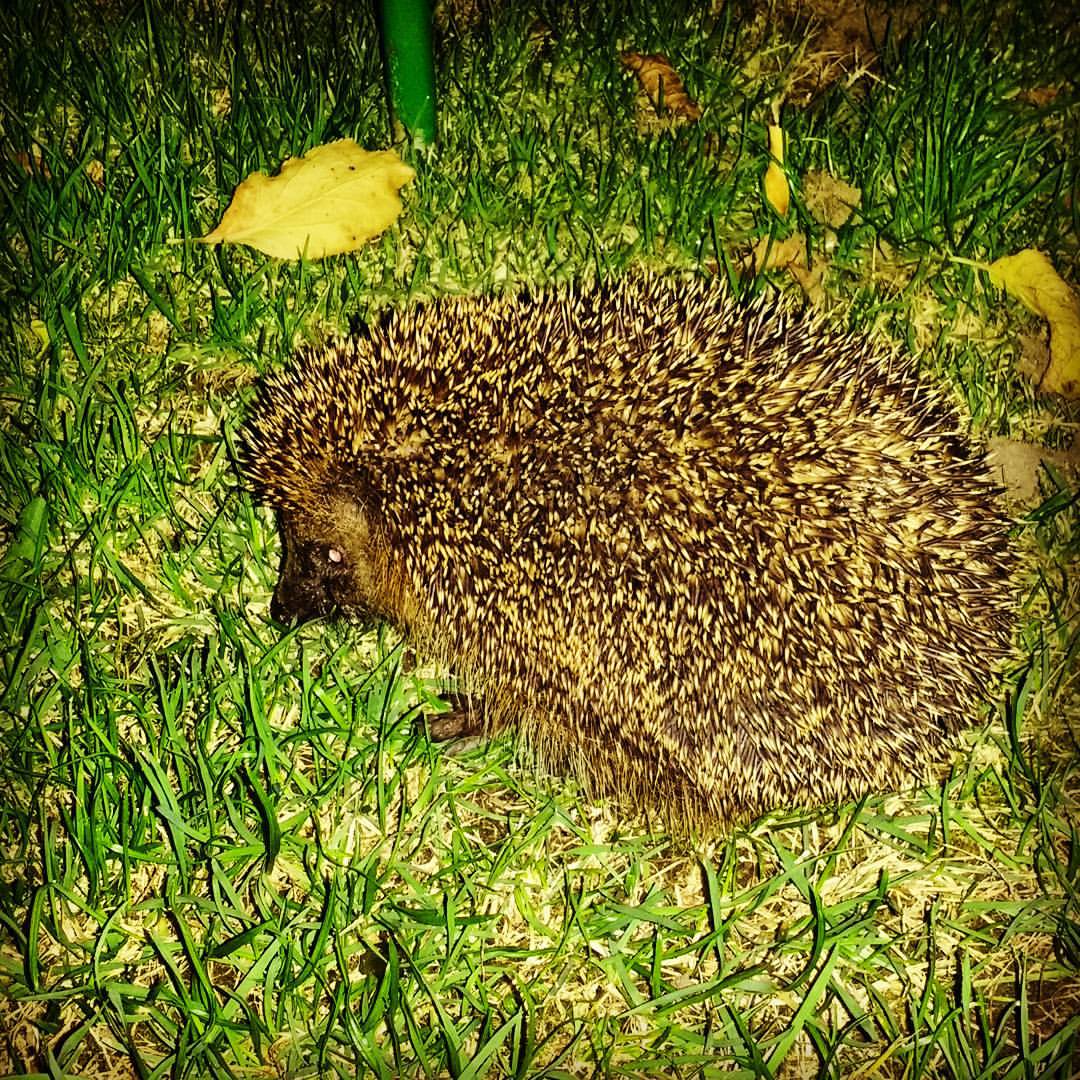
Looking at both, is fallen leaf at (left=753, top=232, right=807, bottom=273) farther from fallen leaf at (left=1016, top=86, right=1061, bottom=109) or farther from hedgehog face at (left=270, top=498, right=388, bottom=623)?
hedgehog face at (left=270, top=498, right=388, bottom=623)

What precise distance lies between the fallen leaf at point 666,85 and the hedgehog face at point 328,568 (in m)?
3.07

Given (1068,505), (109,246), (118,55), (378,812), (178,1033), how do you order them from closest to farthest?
(178,1033), (378,812), (1068,505), (109,246), (118,55)

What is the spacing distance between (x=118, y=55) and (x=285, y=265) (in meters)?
1.62

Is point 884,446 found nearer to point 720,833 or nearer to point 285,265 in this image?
point 720,833

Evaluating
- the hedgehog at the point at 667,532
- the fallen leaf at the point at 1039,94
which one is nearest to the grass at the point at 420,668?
the fallen leaf at the point at 1039,94

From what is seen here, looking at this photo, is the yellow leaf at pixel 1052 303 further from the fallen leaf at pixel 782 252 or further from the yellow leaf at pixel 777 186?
the yellow leaf at pixel 777 186

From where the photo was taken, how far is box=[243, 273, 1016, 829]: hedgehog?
2.97m

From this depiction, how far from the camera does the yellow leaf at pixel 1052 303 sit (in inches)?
Answer: 171

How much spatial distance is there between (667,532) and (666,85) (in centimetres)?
330

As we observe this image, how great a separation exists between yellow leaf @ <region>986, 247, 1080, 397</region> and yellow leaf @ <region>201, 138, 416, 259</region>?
2755 millimetres

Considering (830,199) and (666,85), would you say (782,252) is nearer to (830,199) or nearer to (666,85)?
(830,199)

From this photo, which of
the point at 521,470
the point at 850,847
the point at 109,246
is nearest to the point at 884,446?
the point at 521,470

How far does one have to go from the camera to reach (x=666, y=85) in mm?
5301

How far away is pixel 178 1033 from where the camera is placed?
2.93 m
